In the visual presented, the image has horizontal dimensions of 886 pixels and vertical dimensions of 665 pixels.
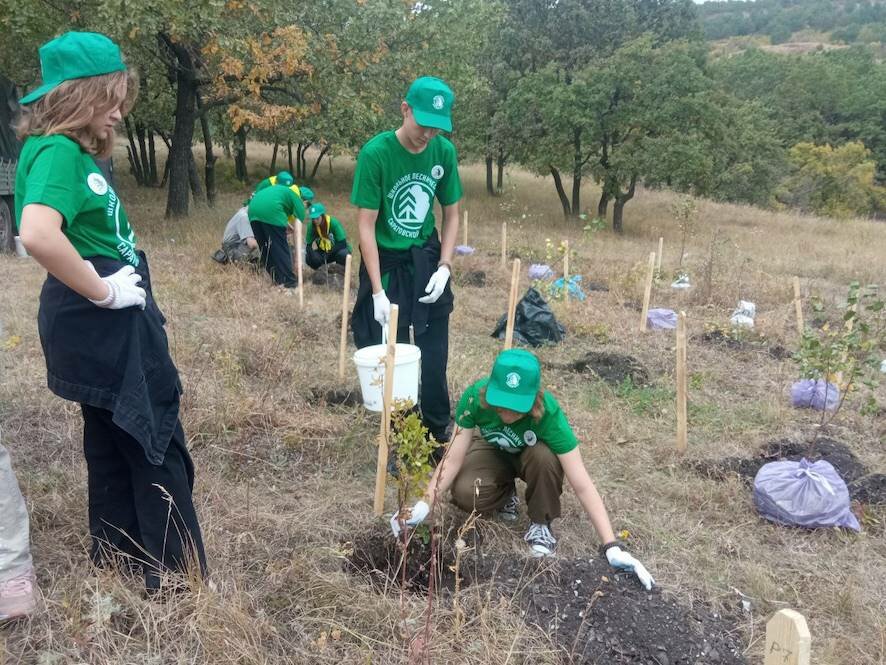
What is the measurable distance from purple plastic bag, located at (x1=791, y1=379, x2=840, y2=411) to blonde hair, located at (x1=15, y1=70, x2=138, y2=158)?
445 centimetres

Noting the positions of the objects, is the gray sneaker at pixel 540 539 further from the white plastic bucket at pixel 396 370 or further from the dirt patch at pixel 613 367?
the dirt patch at pixel 613 367

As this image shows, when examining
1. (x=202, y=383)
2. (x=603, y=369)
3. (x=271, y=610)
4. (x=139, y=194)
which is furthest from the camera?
(x=139, y=194)

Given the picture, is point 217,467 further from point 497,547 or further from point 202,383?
point 497,547

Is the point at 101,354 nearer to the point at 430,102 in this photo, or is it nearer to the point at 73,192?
the point at 73,192

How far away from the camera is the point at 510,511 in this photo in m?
3.10

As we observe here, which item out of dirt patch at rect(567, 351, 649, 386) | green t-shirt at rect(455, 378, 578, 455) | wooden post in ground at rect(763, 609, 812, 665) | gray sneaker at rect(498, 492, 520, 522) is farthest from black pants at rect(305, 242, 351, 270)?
wooden post in ground at rect(763, 609, 812, 665)

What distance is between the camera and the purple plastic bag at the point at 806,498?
312 cm

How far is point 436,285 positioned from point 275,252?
4.51 meters

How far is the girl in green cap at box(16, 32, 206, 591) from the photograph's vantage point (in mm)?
1633

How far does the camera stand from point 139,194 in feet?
53.2

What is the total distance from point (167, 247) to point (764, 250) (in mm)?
10487

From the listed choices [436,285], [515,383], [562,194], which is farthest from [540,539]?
[562,194]

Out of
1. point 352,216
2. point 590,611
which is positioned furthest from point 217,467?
point 352,216

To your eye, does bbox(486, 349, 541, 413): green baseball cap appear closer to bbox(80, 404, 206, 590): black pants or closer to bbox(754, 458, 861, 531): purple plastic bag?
bbox(80, 404, 206, 590): black pants
